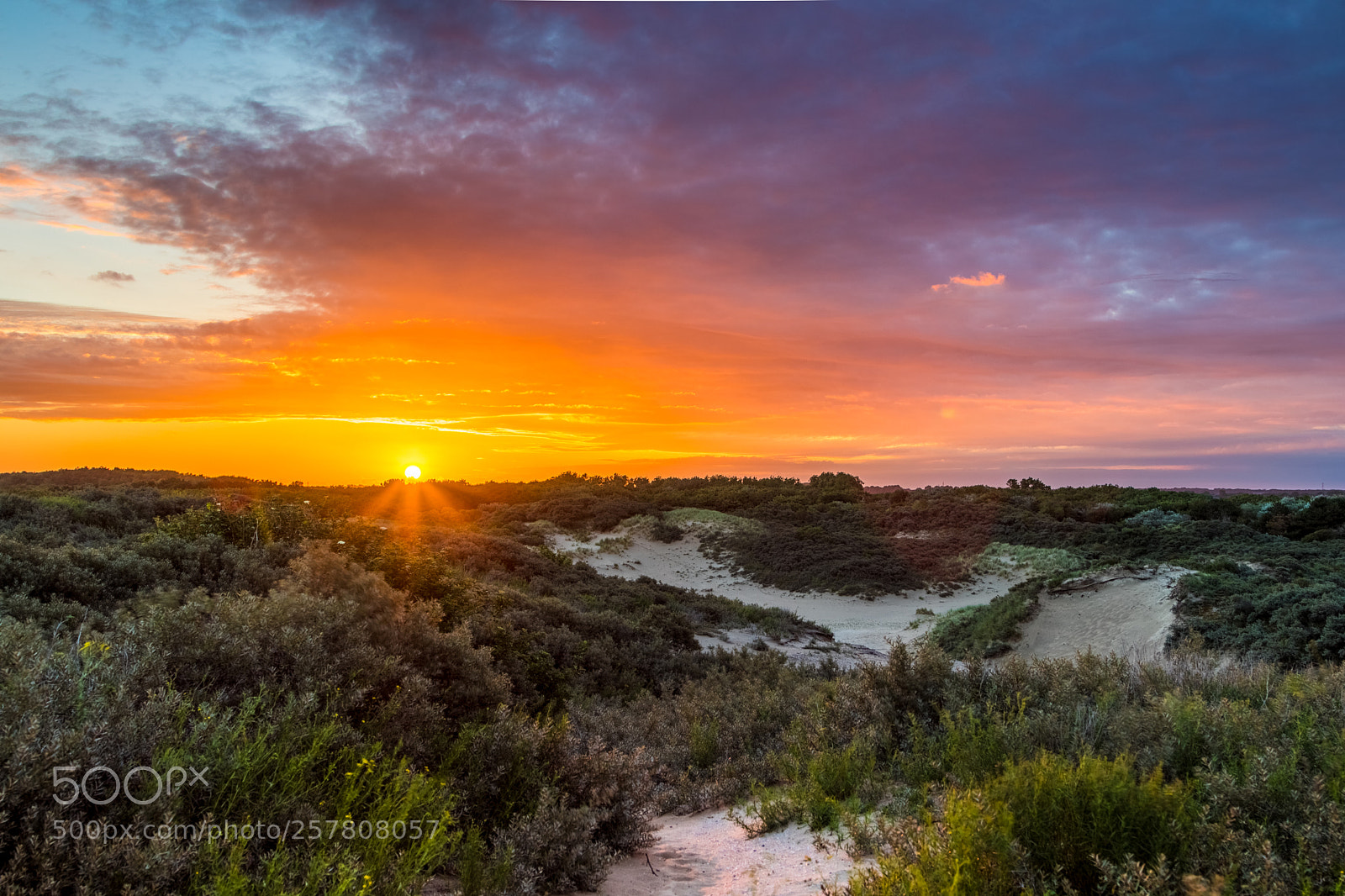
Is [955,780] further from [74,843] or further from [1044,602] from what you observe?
[1044,602]

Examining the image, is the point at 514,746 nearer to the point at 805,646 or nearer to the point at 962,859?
the point at 962,859

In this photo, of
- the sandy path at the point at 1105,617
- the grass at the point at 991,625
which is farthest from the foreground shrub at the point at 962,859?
the sandy path at the point at 1105,617

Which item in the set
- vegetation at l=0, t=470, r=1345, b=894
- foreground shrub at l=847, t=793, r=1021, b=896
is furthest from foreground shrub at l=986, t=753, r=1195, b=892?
foreground shrub at l=847, t=793, r=1021, b=896

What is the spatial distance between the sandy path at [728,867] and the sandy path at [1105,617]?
1419cm

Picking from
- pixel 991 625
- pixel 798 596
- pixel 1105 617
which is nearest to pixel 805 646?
pixel 991 625

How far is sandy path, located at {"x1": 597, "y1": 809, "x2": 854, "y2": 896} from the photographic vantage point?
161 inches

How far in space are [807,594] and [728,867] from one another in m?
24.4

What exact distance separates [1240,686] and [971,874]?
5.22 metres

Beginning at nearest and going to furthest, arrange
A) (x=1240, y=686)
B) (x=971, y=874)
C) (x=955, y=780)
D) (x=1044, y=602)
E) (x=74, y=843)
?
(x=74, y=843), (x=971, y=874), (x=955, y=780), (x=1240, y=686), (x=1044, y=602)

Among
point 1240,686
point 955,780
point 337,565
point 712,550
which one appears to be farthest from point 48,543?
point 712,550

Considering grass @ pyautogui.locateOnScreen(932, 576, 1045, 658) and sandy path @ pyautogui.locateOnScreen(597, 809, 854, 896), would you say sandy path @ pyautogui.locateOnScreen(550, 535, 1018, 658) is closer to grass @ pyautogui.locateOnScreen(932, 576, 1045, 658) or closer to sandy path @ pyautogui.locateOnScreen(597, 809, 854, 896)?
grass @ pyautogui.locateOnScreen(932, 576, 1045, 658)

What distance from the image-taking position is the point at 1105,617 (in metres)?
18.4

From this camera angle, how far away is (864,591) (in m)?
27.8

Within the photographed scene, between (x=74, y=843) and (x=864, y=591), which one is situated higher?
(x=74, y=843)
